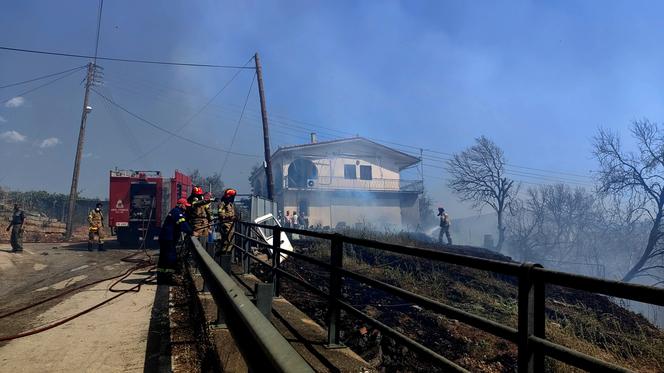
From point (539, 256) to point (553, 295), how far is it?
2621 cm

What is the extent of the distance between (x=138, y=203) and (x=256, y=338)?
1752 centimetres

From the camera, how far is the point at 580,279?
1.74 m

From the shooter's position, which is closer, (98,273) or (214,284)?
(214,284)

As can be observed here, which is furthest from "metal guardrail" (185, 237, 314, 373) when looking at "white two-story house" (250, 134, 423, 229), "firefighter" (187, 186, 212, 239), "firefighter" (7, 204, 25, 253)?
"white two-story house" (250, 134, 423, 229)

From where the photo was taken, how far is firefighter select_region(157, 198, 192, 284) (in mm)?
7922

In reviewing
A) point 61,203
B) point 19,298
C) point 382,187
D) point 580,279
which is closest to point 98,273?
point 19,298

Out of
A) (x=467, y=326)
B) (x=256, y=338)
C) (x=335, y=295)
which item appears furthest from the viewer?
(x=467, y=326)

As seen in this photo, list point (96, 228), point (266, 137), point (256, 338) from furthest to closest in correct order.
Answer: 1. point (266, 137)
2. point (96, 228)
3. point (256, 338)

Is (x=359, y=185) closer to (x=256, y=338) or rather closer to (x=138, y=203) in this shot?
(x=138, y=203)

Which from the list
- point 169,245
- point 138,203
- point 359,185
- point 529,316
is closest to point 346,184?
point 359,185

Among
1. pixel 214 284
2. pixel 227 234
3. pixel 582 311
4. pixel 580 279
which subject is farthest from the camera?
pixel 227 234

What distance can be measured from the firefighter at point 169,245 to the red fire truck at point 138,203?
9.47 meters

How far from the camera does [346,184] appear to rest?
3800 centimetres

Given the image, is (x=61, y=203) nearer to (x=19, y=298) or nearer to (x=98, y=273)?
(x=98, y=273)
